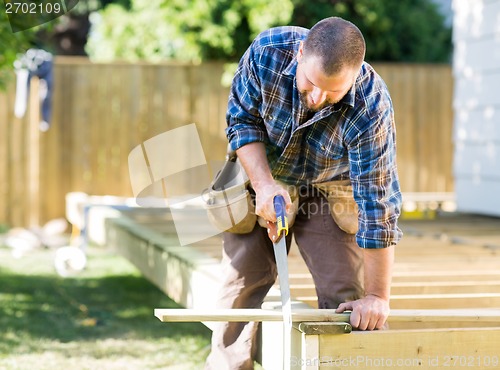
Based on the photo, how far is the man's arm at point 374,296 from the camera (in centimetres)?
279

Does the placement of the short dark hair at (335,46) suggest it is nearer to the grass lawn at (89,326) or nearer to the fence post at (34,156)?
the grass lawn at (89,326)

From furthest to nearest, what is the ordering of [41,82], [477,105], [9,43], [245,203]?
1. [41,82]
2. [477,105]
3. [9,43]
4. [245,203]

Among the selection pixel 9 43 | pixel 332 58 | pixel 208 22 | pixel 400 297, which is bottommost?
pixel 400 297

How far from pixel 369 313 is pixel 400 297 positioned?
0.80 m

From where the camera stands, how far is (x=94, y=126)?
10.0m

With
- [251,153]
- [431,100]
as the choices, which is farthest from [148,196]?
[251,153]

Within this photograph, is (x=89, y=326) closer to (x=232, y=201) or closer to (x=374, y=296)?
(x=232, y=201)

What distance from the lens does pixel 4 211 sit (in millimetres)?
9750

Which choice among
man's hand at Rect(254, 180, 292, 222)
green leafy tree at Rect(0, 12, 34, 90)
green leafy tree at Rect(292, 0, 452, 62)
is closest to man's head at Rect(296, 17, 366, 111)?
man's hand at Rect(254, 180, 292, 222)

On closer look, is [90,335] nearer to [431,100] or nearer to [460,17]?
[460,17]

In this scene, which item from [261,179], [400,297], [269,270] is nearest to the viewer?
[261,179]

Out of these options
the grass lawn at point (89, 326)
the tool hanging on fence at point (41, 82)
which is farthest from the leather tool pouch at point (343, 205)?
the tool hanging on fence at point (41, 82)

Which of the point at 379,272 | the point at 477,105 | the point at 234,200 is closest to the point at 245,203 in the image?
the point at 234,200

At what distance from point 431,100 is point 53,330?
23.6ft
